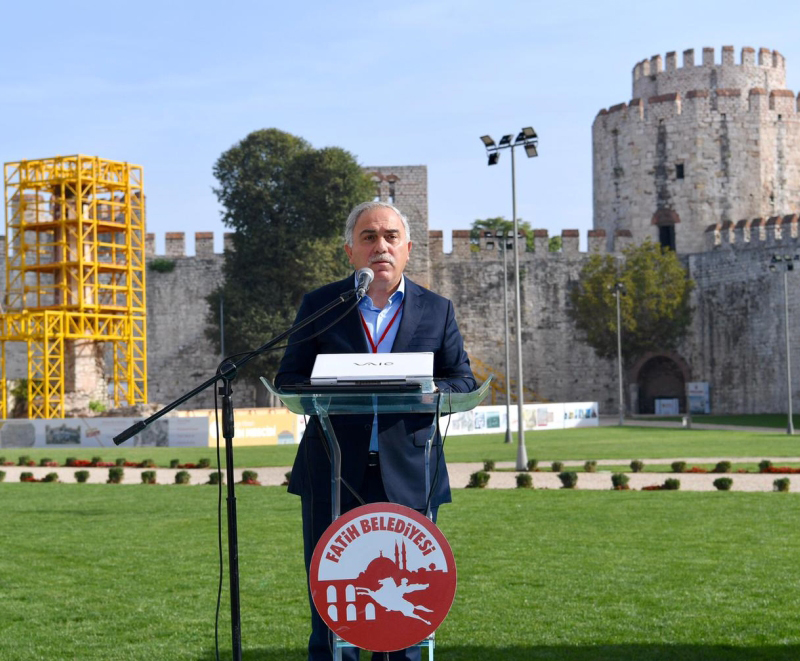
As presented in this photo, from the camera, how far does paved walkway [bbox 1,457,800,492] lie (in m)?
15.1

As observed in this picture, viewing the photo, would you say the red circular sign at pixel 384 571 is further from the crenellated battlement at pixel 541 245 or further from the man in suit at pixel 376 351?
the crenellated battlement at pixel 541 245

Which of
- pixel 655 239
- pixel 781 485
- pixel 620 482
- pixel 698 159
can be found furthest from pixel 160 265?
pixel 781 485

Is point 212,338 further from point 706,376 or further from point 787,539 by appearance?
point 787,539

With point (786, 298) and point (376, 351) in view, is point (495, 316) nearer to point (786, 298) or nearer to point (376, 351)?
point (786, 298)

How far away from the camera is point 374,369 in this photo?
3.58m

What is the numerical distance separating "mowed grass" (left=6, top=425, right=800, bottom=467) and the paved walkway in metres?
0.99

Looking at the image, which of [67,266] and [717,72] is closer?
[67,266]

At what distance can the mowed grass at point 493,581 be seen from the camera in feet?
19.9

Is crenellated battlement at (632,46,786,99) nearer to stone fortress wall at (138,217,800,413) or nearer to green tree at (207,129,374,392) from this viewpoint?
stone fortress wall at (138,217,800,413)

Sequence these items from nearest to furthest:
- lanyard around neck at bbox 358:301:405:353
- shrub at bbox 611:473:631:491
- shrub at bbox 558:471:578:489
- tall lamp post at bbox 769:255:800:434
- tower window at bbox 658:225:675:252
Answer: lanyard around neck at bbox 358:301:405:353 → shrub at bbox 611:473:631:491 → shrub at bbox 558:471:578:489 → tall lamp post at bbox 769:255:800:434 → tower window at bbox 658:225:675:252

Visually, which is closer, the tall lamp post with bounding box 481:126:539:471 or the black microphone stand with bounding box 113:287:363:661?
the black microphone stand with bounding box 113:287:363:661

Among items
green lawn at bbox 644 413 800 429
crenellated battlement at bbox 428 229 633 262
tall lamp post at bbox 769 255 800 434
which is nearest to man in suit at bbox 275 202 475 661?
tall lamp post at bbox 769 255 800 434

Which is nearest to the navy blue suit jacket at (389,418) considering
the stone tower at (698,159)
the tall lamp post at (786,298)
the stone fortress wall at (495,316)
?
the tall lamp post at (786,298)

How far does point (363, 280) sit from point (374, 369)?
439 millimetres
